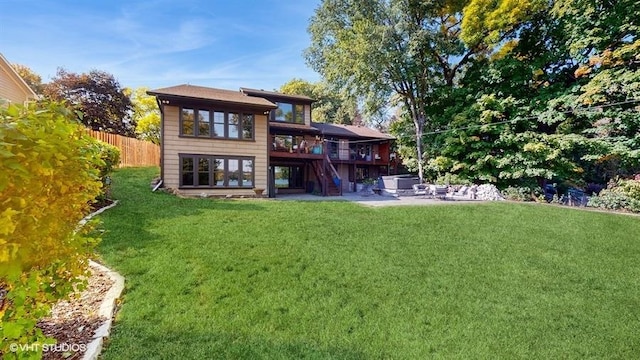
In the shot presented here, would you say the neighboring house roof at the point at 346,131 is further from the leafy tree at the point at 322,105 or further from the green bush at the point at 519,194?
the green bush at the point at 519,194

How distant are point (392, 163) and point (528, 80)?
11.1 m

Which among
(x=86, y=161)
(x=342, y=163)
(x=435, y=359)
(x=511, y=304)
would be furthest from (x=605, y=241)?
(x=342, y=163)

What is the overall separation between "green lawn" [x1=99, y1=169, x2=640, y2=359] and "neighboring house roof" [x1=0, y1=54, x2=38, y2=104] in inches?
400

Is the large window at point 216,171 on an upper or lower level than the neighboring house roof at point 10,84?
lower

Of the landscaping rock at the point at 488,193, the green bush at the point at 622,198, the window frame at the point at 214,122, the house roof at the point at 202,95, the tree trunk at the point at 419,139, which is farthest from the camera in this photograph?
the tree trunk at the point at 419,139

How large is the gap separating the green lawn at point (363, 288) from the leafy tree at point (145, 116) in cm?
2565

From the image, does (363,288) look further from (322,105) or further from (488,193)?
(322,105)

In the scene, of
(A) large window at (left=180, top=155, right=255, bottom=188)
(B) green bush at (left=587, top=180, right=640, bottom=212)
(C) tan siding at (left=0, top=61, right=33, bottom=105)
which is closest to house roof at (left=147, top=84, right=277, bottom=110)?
(A) large window at (left=180, top=155, right=255, bottom=188)

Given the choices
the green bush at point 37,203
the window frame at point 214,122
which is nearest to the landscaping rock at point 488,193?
the window frame at point 214,122

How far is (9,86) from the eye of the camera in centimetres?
1394

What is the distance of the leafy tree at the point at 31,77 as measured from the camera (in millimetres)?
26031

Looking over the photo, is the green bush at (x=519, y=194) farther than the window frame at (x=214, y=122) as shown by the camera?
Yes

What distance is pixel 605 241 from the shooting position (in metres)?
7.91

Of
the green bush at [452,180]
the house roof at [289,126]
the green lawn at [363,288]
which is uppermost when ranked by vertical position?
the house roof at [289,126]
